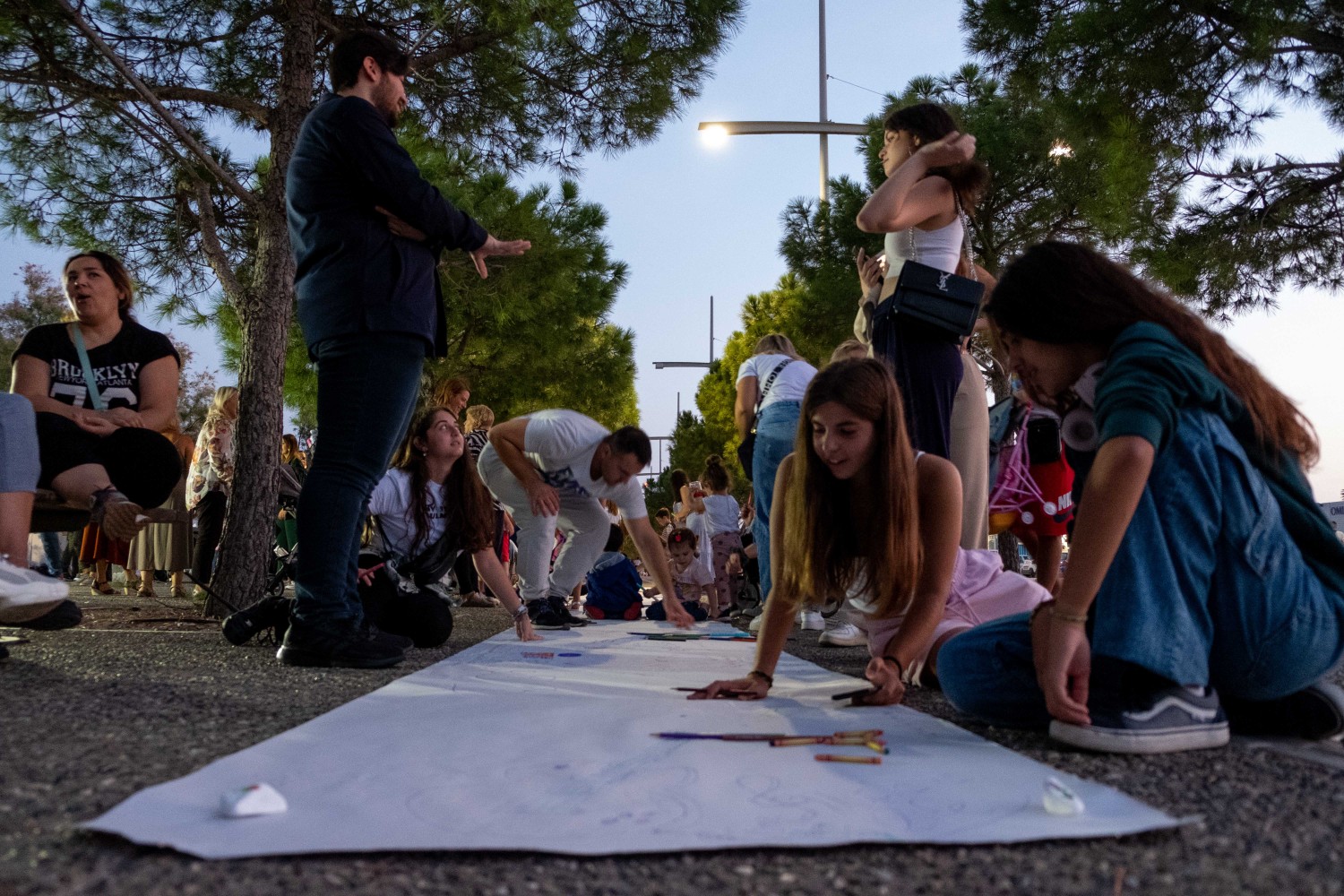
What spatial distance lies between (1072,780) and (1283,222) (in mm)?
7394

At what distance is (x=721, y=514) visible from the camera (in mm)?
9445

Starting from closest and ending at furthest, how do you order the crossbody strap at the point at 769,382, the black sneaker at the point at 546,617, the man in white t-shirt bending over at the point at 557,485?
the crossbody strap at the point at 769,382 → the man in white t-shirt bending over at the point at 557,485 → the black sneaker at the point at 546,617

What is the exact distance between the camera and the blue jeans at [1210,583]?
1.86m

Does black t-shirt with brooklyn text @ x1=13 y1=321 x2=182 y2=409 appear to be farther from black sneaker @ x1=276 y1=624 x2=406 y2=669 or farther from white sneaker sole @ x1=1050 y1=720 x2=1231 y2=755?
white sneaker sole @ x1=1050 y1=720 x2=1231 y2=755

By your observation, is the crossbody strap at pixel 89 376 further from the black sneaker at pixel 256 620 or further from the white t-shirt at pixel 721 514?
the white t-shirt at pixel 721 514

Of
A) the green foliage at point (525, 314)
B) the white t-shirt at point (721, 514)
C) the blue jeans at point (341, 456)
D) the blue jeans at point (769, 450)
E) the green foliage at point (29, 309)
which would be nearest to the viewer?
the blue jeans at point (341, 456)

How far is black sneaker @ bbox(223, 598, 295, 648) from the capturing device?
4.04 m

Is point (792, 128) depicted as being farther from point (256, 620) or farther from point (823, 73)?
point (256, 620)

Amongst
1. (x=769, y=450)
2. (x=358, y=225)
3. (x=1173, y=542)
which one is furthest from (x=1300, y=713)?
(x=769, y=450)

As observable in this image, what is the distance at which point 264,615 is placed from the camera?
413 centimetres

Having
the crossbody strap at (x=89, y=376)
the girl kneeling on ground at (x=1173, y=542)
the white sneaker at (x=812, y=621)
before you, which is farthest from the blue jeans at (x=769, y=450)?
the girl kneeling on ground at (x=1173, y=542)

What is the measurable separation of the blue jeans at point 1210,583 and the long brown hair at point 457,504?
3.21m

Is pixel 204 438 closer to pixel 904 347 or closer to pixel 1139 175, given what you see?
pixel 904 347

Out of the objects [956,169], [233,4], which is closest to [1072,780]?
[956,169]
